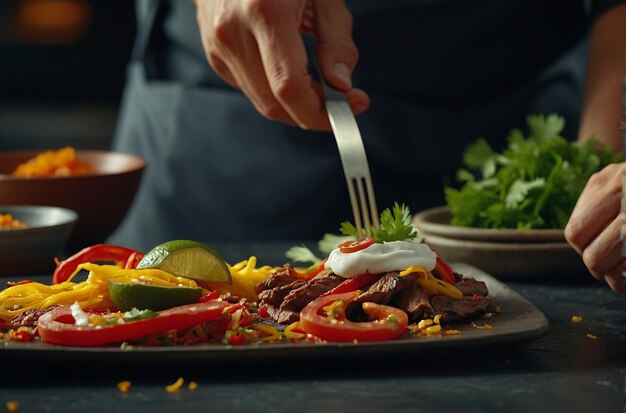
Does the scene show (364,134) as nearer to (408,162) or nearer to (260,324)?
(408,162)

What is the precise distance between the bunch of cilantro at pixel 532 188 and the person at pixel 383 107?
0.51 metres

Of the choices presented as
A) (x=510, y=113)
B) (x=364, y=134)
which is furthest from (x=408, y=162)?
(x=510, y=113)

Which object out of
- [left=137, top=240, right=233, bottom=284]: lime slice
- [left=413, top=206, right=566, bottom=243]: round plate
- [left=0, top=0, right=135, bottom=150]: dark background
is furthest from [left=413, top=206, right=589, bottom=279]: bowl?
[left=0, top=0, right=135, bottom=150]: dark background

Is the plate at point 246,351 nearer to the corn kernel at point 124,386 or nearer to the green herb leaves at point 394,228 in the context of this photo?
the corn kernel at point 124,386

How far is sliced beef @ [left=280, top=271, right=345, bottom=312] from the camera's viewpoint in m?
1.79

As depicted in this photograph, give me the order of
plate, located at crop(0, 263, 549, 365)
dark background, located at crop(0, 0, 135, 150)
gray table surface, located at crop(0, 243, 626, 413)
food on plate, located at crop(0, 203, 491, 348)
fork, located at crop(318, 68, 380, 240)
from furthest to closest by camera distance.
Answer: dark background, located at crop(0, 0, 135, 150)
fork, located at crop(318, 68, 380, 240)
food on plate, located at crop(0, 203, 491, 348)
plate, located at crop(0, 263, 549, 365)
gray table surface, located at crop(0, 243, 626, 413)

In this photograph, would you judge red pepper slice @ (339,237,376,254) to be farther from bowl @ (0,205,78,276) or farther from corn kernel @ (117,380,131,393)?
bowl @ (0,205,78,276)

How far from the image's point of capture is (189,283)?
183 cm

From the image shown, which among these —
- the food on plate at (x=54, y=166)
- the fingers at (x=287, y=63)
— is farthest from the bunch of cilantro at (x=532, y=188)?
the food on plate at (x=54, y=166)

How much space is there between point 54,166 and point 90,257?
2.54ft

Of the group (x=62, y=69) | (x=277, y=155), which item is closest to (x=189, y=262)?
(x=277, y=155)

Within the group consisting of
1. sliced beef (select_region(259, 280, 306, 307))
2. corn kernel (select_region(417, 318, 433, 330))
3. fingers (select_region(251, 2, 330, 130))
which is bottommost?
corn kernel (select_region(417, 318, 433, 330))

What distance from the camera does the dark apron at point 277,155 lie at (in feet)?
10.5

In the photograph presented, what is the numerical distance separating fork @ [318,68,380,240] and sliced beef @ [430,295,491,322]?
0.98 feet
